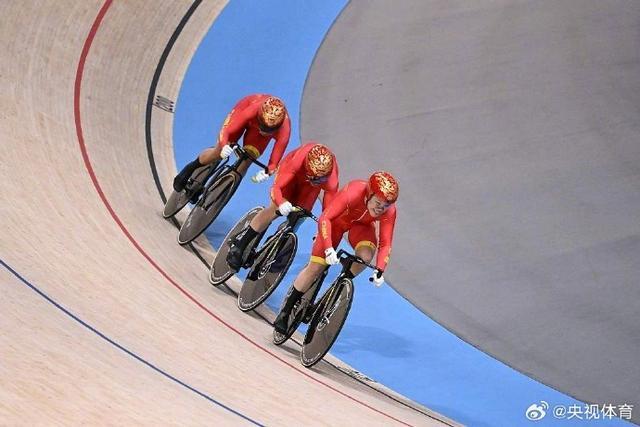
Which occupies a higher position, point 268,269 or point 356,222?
point 356,222

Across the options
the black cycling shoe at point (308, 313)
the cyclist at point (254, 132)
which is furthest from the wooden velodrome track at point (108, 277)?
the cyclist at point (254, 132)

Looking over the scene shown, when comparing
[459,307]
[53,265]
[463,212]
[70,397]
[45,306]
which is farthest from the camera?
[463,212]

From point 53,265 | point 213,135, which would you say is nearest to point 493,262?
point 213,135

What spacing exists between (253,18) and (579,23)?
3.13m

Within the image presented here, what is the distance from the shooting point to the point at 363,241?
5.73 m

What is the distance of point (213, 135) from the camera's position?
8.31 meters

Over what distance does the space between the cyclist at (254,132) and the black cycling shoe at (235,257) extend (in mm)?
436

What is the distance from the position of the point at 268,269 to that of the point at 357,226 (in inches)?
26.6

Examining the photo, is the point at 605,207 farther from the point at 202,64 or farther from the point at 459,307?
the point at 202,64

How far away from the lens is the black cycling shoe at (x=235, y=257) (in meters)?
6.05

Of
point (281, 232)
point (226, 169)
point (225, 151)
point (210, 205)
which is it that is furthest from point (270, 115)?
point (210, 205)

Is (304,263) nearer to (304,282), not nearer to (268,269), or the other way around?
(268,269)

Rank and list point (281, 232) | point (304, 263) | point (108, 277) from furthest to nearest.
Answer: point (304, 263) → point (281, 232) → point (108, 277)

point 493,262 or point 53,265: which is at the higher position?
point 493,262
